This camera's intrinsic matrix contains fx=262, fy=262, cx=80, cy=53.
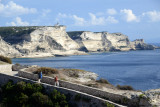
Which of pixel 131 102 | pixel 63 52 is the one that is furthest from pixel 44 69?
pixel 63 52

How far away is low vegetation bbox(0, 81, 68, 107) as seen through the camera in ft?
43.8

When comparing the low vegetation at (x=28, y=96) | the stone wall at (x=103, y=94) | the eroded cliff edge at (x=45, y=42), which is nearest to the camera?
the stone wall at (x=103, y=94)

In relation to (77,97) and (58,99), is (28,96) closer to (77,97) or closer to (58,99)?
Result: (58,99)

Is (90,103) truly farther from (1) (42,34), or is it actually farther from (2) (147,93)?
(1) (42,34)

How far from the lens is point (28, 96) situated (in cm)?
1484

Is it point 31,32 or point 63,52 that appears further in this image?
point 63,52

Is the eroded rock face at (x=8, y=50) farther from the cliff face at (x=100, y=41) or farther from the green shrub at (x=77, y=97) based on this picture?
the green shrub at (x=77, y=97)

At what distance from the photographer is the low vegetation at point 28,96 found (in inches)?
525

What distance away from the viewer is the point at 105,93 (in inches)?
499

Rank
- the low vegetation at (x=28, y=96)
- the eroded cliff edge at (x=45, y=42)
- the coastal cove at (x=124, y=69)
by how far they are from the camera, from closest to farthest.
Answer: the low vegetation at (x=28, y=96), the coastal cove at (x=124, y=69), the eroded cliff edge at (x=45, y=42)

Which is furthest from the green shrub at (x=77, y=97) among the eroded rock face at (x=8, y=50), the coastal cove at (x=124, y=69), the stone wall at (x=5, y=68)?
the eroded rock face at (x=8, y=50)

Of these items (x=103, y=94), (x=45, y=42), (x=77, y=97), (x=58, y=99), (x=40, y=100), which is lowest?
(x=40, y=100)

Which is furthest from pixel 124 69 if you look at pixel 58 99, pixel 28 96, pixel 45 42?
pixel 45 42

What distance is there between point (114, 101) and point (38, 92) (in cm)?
448
